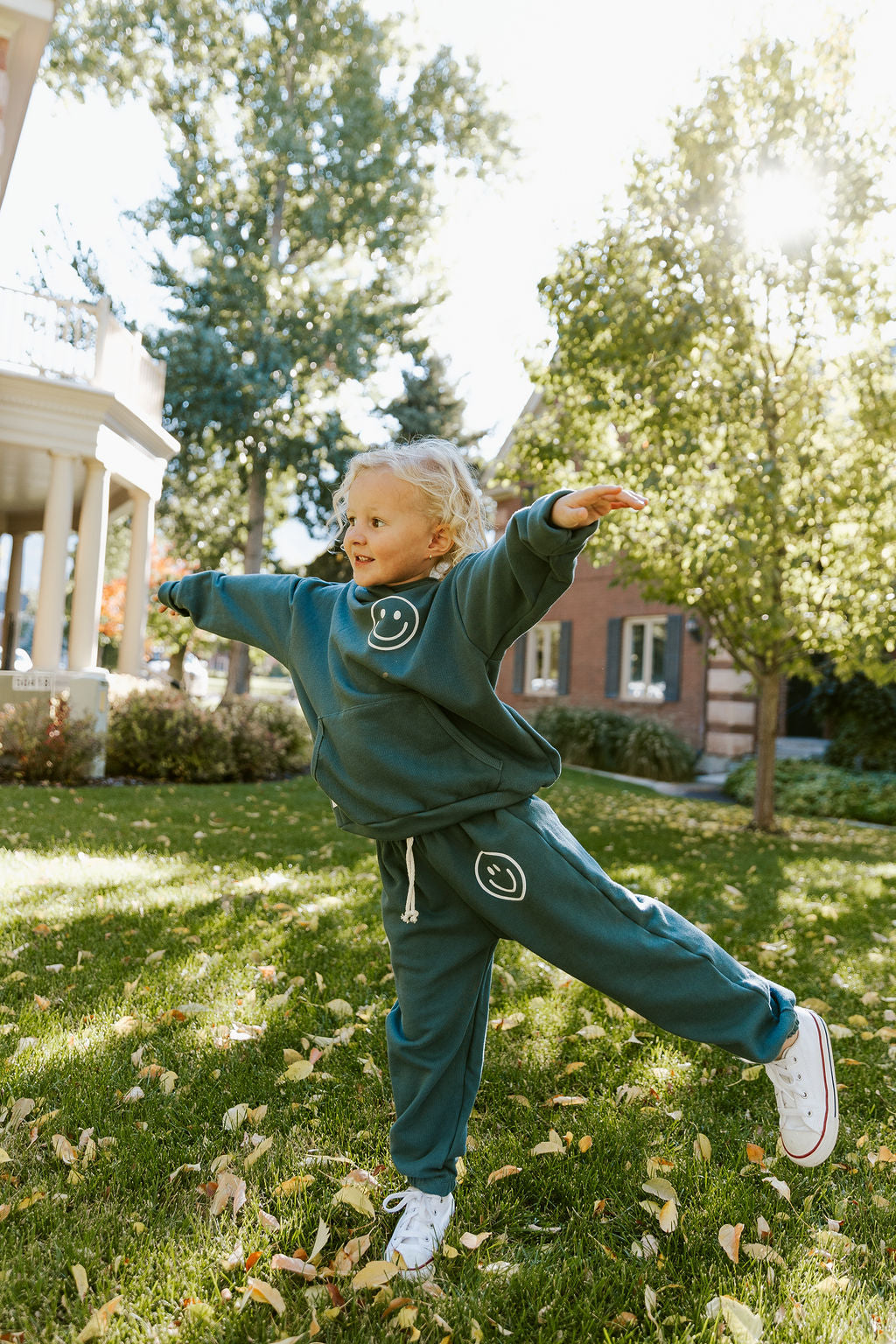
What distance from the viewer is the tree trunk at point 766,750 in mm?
8469

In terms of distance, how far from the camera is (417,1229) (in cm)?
186

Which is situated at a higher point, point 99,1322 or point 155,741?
point 155,741

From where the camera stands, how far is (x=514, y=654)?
18.8m

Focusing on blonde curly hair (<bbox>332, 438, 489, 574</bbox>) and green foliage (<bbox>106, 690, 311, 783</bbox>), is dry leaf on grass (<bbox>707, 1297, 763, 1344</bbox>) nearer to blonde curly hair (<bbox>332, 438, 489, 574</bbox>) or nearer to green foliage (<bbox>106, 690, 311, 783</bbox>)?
blonde curly hair (<bbox>332, 438, 489, 574</bbox>)

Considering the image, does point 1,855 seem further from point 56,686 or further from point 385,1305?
point 56,686

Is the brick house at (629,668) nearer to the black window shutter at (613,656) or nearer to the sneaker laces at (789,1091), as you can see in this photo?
the black window shutter at (613,656)

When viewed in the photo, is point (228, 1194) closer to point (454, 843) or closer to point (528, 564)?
point (454, 843)

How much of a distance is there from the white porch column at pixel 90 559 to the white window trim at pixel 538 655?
991 centimetres

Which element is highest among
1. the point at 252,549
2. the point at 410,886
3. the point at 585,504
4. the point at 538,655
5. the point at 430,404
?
the point at 430,404

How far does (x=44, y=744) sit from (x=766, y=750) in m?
7.04

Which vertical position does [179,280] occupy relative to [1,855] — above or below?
above

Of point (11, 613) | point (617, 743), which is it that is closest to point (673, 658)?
point (617, 743)

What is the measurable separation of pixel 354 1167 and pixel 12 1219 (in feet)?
2.47

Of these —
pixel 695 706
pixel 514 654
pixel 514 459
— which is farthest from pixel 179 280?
pixel 695 706
